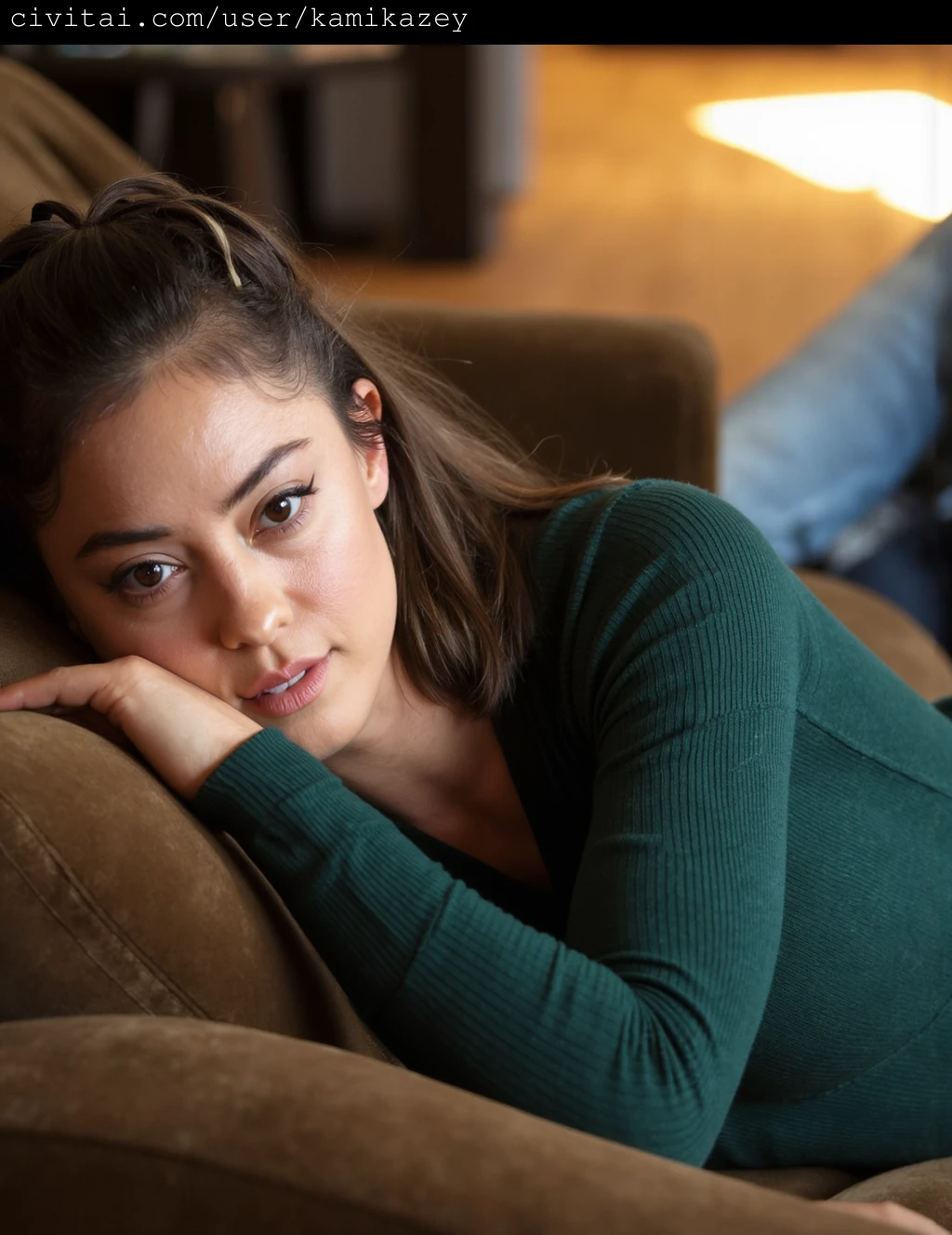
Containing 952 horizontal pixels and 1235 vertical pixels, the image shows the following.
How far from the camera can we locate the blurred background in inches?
153

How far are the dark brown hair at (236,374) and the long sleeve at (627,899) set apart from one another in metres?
0.17

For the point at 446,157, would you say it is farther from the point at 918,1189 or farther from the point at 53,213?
the point at 918,1189

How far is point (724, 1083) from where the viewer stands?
888mm

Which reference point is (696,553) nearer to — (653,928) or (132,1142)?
(653,928)

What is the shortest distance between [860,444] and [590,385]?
106cm

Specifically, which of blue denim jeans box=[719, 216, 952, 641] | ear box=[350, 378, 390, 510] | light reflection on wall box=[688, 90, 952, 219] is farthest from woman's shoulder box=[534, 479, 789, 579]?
light reflection on wall box=[688, 90, 952, 219]

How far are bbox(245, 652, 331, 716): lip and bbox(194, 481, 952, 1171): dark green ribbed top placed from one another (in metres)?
0.05

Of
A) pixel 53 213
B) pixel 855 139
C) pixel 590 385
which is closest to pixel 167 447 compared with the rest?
pixel 53 213

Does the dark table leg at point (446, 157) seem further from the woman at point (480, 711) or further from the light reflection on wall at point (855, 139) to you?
the woman at point (480, 711)

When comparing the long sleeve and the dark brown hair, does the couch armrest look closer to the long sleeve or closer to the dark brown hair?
the dark brown hair

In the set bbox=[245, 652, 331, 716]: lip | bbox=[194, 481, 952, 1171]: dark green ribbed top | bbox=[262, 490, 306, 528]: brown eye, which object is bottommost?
bbox=[194, 481, 952, 1171]: dark green ribbed top

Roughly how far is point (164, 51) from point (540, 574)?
266 cm

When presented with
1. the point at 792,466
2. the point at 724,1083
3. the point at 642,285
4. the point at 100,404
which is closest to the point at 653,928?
the point at 724,1083

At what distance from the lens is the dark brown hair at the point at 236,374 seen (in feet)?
3.24
